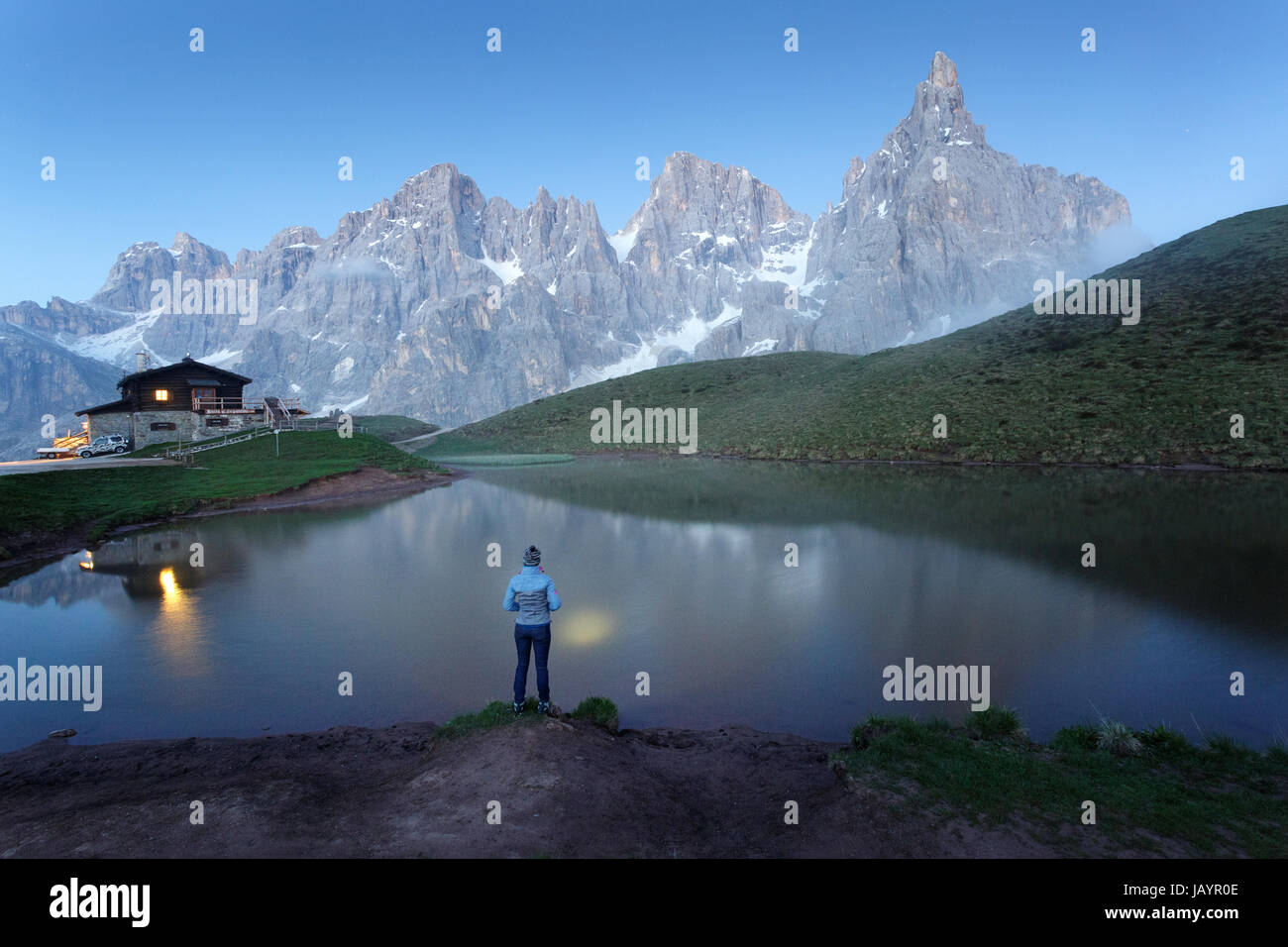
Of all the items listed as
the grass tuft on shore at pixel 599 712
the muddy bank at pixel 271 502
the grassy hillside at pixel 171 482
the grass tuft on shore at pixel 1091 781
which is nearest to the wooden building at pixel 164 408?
the grassy hillside at pixel 171 482

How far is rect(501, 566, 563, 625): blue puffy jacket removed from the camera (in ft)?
35.3

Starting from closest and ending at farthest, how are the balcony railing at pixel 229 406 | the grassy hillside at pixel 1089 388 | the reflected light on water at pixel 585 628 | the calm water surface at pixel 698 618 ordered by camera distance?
the calm water surface at pixel 698 618 < the reflected light on water at pixel 585 628 < the grassy hillside at pixel 1089 388 < the balcony railing at pixel 229 406

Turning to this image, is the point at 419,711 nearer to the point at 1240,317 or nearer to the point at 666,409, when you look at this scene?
the point at 1240,317

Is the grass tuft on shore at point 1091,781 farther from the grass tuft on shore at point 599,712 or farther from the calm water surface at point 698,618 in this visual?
the grass tuft on shore at point 599,712

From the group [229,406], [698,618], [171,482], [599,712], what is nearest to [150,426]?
[229,406]

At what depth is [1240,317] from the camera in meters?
65.4

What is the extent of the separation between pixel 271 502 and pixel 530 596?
38470 mm

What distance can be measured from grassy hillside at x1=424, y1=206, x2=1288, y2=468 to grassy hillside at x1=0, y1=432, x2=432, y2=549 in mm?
49376

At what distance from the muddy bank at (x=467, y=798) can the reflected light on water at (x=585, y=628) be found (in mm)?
5034

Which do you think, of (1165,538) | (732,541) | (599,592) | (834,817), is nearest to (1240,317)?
(1165,538)

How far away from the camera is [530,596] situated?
35.4ft

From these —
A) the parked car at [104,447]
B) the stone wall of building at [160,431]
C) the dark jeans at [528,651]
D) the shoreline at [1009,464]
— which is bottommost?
the dark jeans at [528,651]

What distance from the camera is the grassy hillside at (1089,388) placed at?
5231cm

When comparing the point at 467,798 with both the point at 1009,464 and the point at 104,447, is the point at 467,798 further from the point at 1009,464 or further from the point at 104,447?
the point at 104,447
